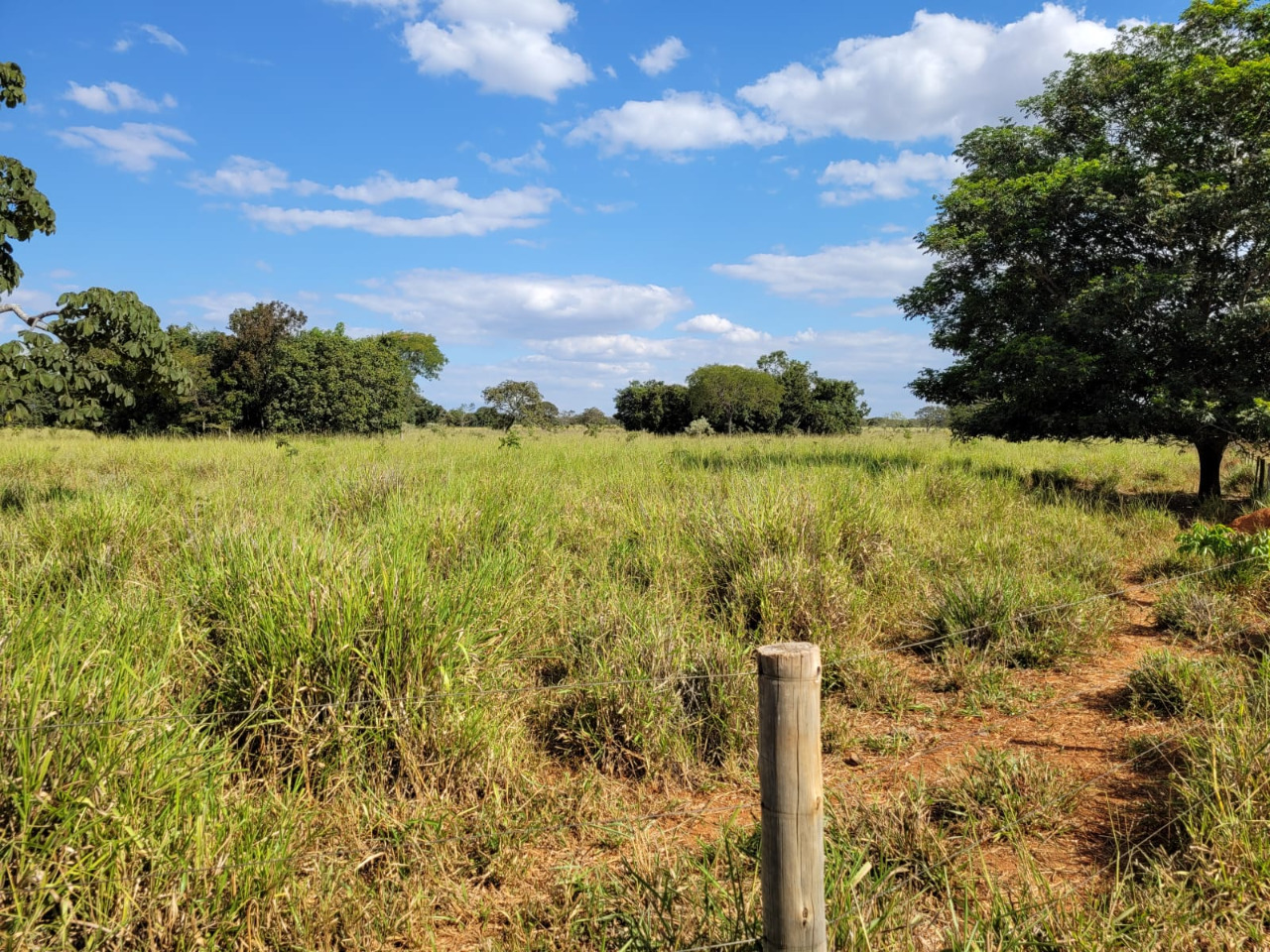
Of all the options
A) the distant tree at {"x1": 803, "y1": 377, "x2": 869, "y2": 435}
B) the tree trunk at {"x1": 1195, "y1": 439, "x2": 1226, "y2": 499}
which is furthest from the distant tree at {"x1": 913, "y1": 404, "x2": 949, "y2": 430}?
the tree trunk at {"x1": 1195, "y1": 439, "x2": 1226, "y2": 499}

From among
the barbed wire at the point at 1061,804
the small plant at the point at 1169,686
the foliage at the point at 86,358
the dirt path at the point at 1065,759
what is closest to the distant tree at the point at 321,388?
the foliage at the point at 86,358

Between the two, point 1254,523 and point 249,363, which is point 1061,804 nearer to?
point 1254,523

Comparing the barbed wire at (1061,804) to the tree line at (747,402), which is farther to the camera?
the tree line at (747,402)

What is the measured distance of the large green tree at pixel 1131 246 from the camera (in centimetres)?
957

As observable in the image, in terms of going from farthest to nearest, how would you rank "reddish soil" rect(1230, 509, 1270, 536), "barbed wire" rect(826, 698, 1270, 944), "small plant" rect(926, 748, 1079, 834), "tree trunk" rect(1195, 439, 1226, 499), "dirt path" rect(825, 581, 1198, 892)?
"tree trunk" rect(1195, 439, 1226, 499) < "reddish soil" rect(1230, 509, 1270, 536) < "small plant" rect(926, 748, 1079, 834) < "dirt path" rect(825, 581, 1198, 892) < "barbed wire" rect(826, 698, 1270, 944)

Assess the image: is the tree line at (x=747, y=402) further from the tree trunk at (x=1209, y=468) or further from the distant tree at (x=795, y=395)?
the tree trunk at (x=1209, y=468)

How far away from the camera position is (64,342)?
21.5 feet

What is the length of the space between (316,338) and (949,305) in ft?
86.6

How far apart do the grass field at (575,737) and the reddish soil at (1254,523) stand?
1.98 m

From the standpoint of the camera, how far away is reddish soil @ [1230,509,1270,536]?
25.1ft

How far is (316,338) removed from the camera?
30438 mm

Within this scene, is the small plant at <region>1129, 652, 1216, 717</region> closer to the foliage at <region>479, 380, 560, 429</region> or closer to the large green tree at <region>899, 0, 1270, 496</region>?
the large green tree at <region>899, 0, 1270, 496</region>

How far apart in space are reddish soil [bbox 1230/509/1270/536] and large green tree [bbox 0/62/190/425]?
11.3m

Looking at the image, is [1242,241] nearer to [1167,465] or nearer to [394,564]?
[1167,465]
